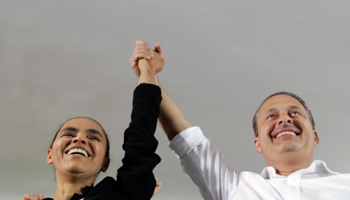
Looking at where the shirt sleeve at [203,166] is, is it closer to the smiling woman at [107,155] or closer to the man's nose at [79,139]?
the smiling woman at [107,155]

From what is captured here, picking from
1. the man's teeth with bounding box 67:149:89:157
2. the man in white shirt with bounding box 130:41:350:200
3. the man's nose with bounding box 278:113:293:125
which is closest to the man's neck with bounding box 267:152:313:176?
the man in white shirt with bounding box 130:41:350:200

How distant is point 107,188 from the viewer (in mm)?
1610

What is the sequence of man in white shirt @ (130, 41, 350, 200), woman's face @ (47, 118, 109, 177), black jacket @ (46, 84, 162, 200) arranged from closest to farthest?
black jacket @ (46, 84, 162, 200), woman's face @ (47, 118, 109, 177), man in white shirt @ (130, 41, 350, 200)

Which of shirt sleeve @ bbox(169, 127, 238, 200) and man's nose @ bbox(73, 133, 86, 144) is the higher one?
man's nose @ bbox(73, 133, 86, 144)

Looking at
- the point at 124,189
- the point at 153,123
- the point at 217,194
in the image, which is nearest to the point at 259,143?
the point at 217,194

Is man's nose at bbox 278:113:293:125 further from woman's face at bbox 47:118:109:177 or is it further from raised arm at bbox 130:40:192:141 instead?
woman's face at bbox 47:118:109:177

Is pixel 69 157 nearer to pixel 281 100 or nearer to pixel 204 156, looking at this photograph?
pixel 204 156

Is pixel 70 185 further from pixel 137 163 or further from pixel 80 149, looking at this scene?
pixel 137 163

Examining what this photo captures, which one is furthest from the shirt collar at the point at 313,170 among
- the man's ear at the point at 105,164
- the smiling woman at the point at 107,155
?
the man's ear at the point at 105,164

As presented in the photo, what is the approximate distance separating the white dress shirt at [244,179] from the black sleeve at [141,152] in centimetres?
38

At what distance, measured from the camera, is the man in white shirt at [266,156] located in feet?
6.13

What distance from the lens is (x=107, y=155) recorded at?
79.7 inches

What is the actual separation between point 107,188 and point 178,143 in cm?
57

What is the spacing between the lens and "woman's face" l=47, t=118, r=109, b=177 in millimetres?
1749
